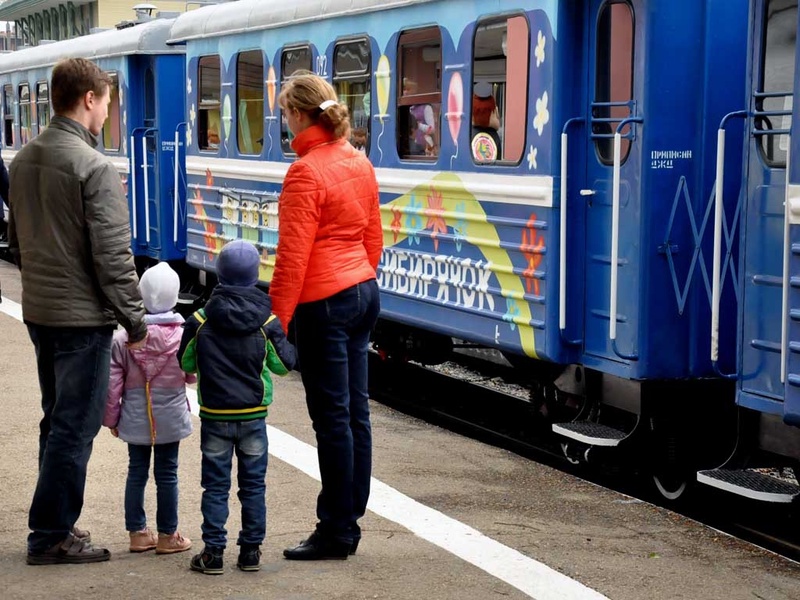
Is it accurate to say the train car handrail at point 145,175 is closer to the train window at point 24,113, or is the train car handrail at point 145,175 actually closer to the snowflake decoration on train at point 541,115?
the train window at point 24,113

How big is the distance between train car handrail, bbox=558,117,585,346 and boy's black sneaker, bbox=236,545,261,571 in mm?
2689

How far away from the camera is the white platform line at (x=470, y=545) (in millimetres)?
5391

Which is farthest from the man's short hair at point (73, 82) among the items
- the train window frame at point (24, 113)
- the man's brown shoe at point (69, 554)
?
the train window frame at point (24, 113)

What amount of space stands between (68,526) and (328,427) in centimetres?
106

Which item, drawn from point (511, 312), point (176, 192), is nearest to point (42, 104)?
point (176, 192)

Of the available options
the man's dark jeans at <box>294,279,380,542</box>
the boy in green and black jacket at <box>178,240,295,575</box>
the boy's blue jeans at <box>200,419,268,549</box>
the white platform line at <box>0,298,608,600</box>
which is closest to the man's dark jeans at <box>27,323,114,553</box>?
the boy in green and black jacket at <box>178,240,295,575</box>

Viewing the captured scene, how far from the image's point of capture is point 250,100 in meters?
12.2

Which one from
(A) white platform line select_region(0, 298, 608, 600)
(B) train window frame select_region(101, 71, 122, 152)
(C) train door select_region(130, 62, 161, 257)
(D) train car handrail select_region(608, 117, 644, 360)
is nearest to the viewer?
(A) white platform line select_region(0, 298, 608, 600)

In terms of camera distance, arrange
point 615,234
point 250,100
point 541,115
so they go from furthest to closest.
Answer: point 250,100
point 541,115
point 615,234

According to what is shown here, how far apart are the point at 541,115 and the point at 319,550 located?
9.95 ft

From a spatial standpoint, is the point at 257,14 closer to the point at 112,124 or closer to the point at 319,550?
the point at 112,124

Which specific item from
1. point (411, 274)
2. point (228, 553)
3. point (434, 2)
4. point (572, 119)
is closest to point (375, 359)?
point (411, 274)

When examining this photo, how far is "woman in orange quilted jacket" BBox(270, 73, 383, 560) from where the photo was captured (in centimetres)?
541

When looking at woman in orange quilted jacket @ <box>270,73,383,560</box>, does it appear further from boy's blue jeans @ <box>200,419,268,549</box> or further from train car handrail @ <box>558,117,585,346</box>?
train car handrail @ <box>558,117,585,346</box>
